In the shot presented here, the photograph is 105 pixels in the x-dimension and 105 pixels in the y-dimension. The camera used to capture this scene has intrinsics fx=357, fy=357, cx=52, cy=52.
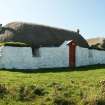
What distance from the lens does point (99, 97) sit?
48.7 feet

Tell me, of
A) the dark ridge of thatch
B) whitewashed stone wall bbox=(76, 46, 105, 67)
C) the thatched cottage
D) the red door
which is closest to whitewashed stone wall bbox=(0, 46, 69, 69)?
the thatched cottage

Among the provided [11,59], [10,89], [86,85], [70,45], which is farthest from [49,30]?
[10,89]

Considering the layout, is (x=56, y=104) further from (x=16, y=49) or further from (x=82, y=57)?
(x=82, y=57)

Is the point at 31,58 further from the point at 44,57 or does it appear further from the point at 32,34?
the point at 32,34

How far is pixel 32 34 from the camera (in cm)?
3681

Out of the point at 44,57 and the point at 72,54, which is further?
the point at 72,54

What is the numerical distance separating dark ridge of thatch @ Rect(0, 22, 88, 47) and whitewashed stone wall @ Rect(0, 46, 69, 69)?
1.58 metres

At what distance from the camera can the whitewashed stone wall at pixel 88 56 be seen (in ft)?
124

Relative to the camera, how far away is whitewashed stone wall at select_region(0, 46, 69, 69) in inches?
1189

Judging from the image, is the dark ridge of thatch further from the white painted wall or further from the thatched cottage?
the white painted wall

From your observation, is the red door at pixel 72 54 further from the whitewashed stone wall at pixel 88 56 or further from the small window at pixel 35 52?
the small window at pixel 35 52

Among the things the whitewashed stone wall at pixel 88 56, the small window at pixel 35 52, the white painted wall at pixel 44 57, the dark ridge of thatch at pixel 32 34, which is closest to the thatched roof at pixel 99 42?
the whitewashed stone wall at pixel 88 56

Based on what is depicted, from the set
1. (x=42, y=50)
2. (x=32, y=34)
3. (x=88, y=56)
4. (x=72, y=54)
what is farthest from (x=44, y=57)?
(x=88, y=56)

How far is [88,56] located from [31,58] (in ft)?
30.7
